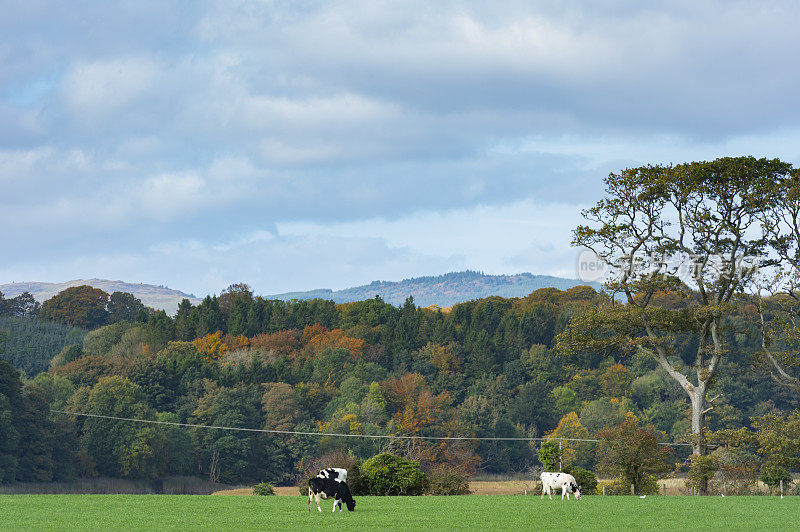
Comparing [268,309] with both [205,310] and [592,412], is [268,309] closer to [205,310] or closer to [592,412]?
[205,310]

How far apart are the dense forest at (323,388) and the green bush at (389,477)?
29.0 metres

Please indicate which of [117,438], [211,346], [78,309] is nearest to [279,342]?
[211,346]

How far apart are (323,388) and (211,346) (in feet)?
53.9

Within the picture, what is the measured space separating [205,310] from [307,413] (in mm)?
27087

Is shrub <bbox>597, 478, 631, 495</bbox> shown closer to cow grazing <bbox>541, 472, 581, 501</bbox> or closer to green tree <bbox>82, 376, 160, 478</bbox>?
cow grazing <bbox>541, 472, 581, 501</bbox>

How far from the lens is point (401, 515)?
18703 millimetres

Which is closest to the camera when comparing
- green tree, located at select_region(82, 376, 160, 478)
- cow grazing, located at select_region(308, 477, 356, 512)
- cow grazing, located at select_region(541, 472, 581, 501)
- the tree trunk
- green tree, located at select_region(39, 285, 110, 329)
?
cow grazing, located at select_region(308, 477, 356, 512)

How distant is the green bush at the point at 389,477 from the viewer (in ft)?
99.2

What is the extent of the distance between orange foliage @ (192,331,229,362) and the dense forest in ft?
0.51

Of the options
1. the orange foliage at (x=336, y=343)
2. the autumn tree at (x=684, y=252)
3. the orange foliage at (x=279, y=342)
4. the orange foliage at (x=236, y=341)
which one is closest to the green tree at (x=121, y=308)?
the orange foliage at (x=236, y=341)

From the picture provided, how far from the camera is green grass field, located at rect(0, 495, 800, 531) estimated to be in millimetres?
16484

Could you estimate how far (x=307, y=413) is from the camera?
7800cm

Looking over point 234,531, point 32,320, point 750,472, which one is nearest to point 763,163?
point 750,472

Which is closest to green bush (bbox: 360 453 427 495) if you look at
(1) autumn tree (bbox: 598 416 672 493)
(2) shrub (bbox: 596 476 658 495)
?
(2) shrub (bbox: 596 476 658 495)
